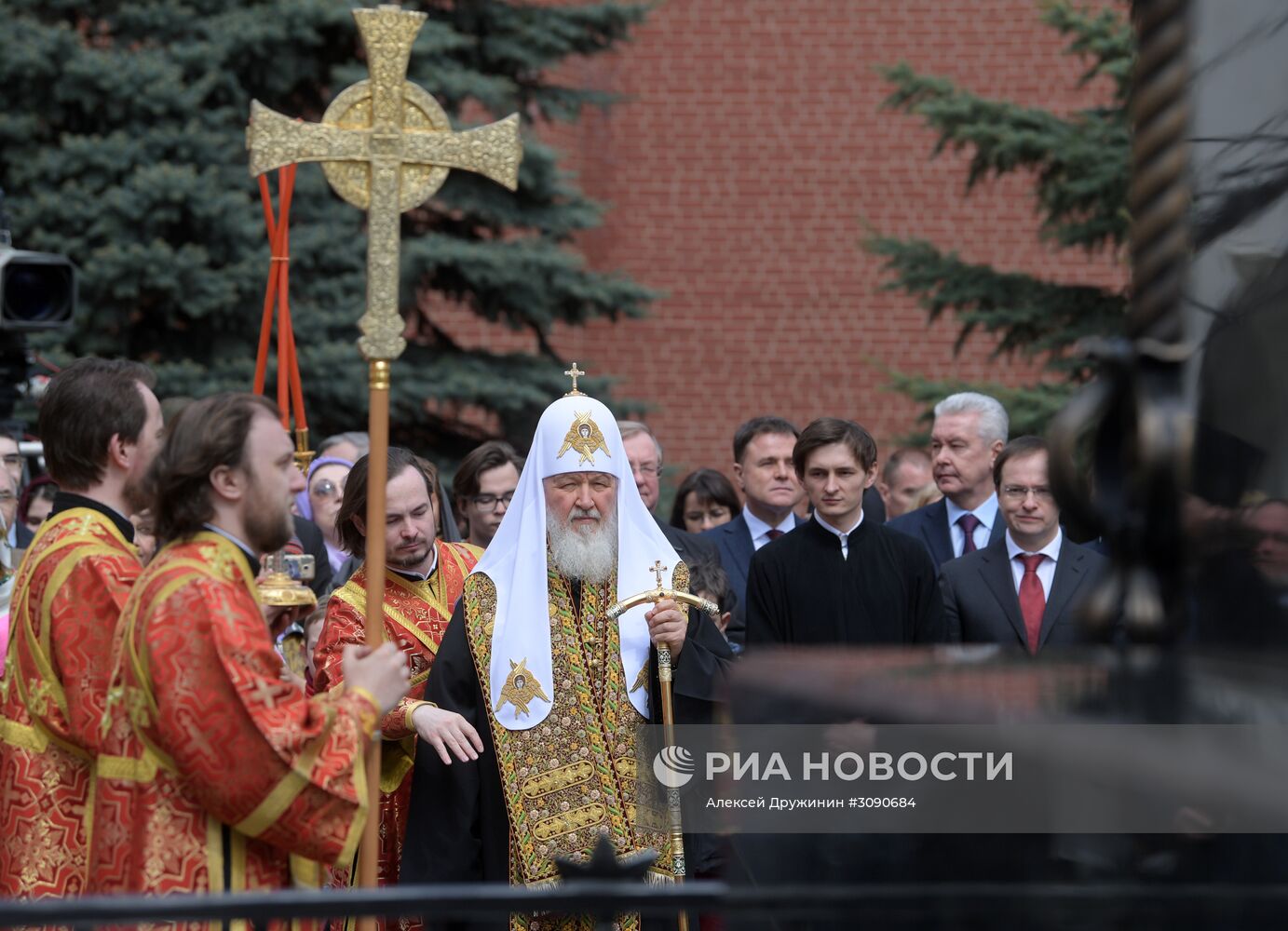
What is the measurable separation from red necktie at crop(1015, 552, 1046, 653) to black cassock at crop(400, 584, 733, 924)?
1.78m

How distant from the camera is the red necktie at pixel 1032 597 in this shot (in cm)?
637

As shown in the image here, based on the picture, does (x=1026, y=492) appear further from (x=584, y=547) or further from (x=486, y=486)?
(x=584, y=547)

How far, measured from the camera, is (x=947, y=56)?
1571 cm

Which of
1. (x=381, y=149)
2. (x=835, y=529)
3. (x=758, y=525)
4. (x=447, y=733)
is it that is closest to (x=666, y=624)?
(x=447, y=733)

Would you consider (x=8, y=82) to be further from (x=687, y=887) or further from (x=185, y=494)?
(x=687, y=887)

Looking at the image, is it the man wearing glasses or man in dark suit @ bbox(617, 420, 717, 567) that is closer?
the man wearing glasses

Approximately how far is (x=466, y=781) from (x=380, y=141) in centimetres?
187

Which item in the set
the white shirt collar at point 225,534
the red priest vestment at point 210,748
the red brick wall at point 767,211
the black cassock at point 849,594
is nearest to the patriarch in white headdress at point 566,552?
the black cassock at point 849,594

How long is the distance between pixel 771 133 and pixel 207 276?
6103mm

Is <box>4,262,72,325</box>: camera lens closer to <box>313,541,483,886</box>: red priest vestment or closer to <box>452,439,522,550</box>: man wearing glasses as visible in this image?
<box>452,439,522,550</box>: man wearing glasses

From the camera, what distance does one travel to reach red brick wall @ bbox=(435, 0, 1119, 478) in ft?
51.9

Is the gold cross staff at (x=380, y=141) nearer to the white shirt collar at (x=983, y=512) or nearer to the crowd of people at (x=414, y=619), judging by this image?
the crowd of people at (x=414, y=619)

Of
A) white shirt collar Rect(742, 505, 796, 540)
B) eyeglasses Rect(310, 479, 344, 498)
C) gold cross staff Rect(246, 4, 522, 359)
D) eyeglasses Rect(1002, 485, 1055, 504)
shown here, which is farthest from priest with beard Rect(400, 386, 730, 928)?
eyeglasses Rect(310, 479, 344, 498)

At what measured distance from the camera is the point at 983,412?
7.58 m
